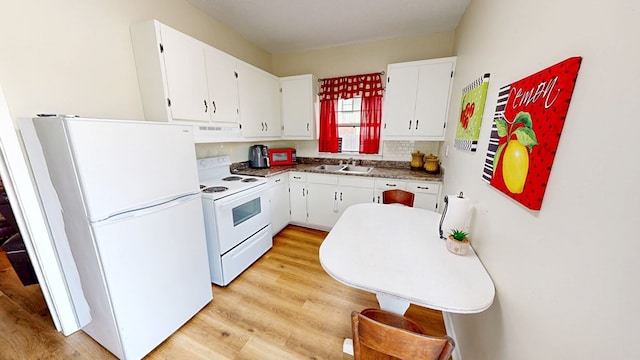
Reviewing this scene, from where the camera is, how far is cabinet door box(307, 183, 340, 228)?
112 inches

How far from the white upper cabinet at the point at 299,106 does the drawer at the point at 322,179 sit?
0.65 metres

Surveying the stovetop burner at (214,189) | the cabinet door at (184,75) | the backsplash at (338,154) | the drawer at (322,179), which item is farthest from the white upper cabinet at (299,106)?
the stovetop burner at (214,189)

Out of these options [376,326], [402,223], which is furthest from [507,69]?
[376,326]

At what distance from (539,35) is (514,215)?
0.74m

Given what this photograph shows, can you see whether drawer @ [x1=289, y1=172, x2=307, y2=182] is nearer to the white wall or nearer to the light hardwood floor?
the light hardwood floor

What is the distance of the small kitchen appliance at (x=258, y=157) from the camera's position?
9.31ft

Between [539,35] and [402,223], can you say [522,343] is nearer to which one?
[402,223]

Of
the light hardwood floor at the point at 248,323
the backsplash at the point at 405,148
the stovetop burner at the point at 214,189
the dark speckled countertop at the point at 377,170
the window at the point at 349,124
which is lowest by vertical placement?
the light hardwood floor at the point at 248,323

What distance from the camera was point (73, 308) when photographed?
1481mm

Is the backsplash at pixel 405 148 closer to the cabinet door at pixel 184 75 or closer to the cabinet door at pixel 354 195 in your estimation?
the cabinet door at pixel 354 195

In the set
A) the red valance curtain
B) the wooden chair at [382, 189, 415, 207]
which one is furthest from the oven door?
the red valance curtain

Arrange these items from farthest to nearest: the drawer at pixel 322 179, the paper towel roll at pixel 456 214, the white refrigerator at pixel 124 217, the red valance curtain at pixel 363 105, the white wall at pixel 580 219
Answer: the red valance curtain at pixel 363 105 < the drawer at pixel 322 179 < the paper towel roll at pixel 456 214 < the white refrigerator at pixel 124 217 < the white wall at pixel 580 219

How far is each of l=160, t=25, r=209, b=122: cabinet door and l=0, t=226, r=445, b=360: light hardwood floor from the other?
1.44 meters

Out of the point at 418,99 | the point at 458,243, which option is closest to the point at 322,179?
the point at 418,99
